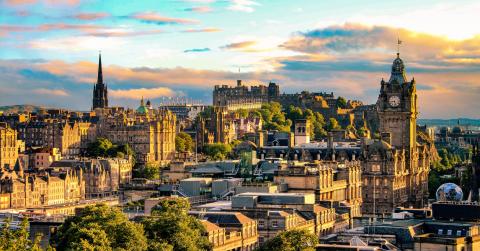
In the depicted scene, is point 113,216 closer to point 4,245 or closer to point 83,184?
point 4,245

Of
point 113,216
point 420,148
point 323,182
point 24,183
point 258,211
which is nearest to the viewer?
point 113,216

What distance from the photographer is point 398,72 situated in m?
174

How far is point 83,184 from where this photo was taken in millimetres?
181375

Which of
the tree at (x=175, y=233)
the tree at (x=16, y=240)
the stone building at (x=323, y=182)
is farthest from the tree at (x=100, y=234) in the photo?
the stone building at (x=323, y=182)

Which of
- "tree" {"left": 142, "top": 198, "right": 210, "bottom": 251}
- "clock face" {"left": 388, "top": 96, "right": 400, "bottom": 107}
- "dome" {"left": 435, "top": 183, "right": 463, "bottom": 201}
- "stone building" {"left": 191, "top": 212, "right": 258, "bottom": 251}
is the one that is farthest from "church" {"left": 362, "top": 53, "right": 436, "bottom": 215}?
"tree" {"left": 142, "top": 198, "right": 210, "bottom": 251}

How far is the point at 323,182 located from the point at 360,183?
20449 mm

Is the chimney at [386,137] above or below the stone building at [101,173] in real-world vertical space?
above

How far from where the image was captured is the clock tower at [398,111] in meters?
171

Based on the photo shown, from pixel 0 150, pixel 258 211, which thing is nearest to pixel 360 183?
pixel 258 211

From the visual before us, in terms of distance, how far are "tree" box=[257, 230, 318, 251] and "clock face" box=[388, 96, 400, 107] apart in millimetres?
86661

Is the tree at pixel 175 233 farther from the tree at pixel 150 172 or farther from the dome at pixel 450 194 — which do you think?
the tree at pixel 150 172

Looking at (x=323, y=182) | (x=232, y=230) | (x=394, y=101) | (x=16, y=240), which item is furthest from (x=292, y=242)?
(x=394, y=101)

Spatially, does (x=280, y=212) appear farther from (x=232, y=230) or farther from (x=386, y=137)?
(x=386, y=137)

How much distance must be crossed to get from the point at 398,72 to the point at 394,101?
5395 mm
